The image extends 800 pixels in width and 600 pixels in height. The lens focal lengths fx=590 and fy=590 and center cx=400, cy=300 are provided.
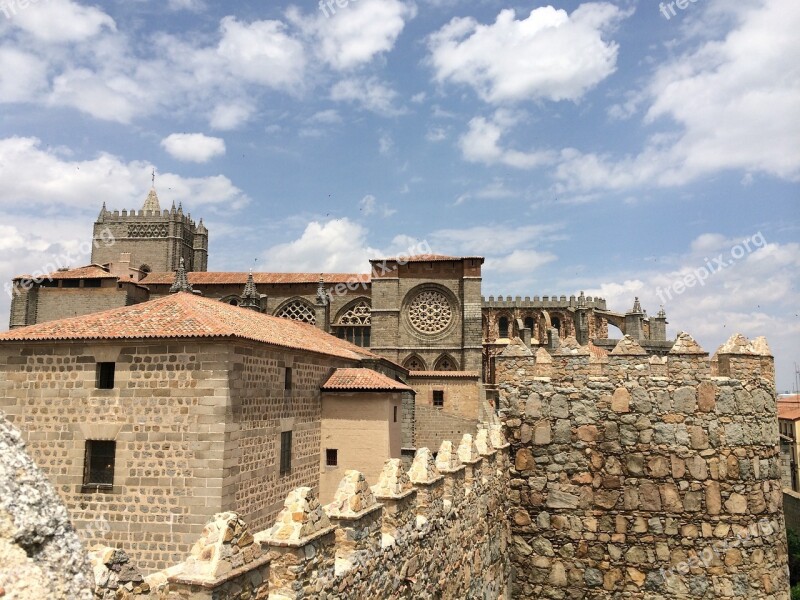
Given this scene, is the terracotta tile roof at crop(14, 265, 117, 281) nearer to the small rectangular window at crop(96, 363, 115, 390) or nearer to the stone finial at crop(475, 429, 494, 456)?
the small rectangular window at crop(96, 363, 115, 390)

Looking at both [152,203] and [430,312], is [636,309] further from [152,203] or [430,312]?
[152,203]

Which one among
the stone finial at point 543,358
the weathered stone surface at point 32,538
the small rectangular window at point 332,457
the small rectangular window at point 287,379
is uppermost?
the stone finial at point 543,358

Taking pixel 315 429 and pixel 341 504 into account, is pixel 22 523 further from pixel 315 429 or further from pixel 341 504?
pixel 315 429

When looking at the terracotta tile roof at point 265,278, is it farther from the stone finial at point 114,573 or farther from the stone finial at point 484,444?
the stone finial at point 114,573

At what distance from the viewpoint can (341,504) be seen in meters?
4.73

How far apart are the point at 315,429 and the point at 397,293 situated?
19094mm

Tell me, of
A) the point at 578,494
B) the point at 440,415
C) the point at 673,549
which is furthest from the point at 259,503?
the point at 440,415

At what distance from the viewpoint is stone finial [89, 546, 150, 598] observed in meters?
2.65

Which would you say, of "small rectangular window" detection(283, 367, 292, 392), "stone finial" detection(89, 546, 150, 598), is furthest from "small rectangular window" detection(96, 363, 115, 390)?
"stone finial" detection(89, 546, 150, 598)

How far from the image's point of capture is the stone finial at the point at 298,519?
3.87 m

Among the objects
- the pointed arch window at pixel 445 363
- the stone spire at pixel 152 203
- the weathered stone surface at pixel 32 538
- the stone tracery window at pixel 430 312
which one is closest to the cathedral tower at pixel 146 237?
the stone spire at pixel 152 203

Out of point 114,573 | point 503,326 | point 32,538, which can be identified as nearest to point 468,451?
point 114,573

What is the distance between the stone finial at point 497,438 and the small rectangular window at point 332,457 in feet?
26.5

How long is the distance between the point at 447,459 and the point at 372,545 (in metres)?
2.41
